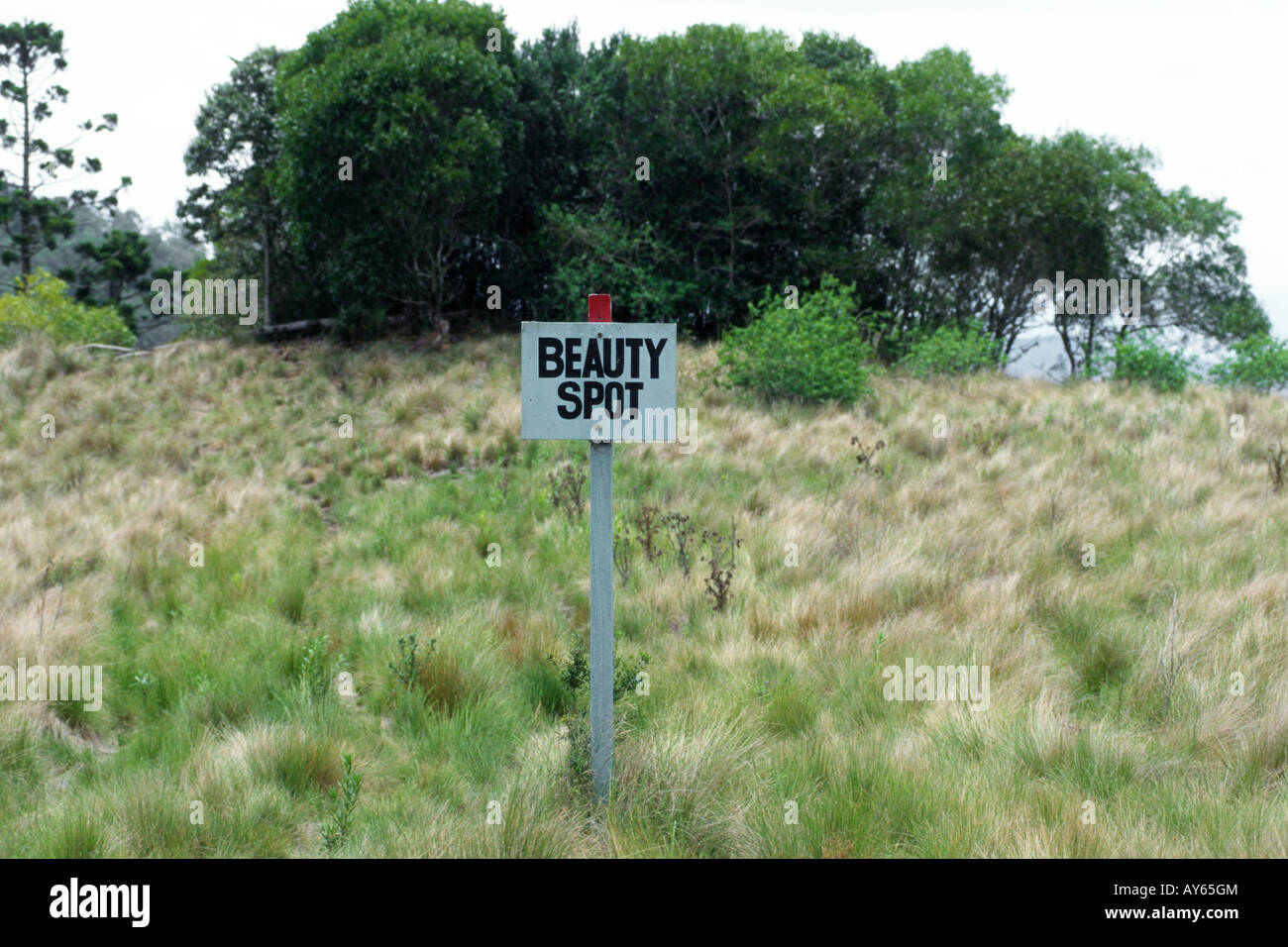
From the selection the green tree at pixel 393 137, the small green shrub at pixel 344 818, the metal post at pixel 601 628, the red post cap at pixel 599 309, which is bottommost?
the small green shrub at pixel 344 818

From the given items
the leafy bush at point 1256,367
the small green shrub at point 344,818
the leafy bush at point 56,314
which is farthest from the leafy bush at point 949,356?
the leafy bush at point 56,314

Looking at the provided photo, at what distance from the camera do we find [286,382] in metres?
14.7

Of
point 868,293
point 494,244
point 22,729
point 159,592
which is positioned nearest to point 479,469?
point 159,592

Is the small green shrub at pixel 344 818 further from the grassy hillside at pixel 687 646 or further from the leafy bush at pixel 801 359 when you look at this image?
the leafy bush at pixel 801 359

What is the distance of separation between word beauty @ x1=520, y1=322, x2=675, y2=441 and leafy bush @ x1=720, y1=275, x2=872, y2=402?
30.4ft

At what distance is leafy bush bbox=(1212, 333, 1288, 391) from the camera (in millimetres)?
14297

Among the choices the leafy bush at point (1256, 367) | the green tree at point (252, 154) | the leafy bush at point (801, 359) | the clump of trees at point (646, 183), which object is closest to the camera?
the leafy bush at point (801, 359)

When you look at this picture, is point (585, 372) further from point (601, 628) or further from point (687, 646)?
point (687, 646)

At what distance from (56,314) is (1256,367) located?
1152 inches

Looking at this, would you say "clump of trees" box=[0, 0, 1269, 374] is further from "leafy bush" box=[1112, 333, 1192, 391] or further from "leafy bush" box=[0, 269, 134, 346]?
"leafy bush" box=[0, 269, 134, 346]

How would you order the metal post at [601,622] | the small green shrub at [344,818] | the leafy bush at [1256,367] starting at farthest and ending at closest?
the leafy bush at [1256,367] → the metal post at [601,622] → the small green shrub at [344,818]

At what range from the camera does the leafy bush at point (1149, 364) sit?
14406 millimetres

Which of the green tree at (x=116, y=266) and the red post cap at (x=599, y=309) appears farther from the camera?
the green tree at (x=116, y=266)

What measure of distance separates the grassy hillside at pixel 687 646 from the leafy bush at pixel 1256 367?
5.37 metres
